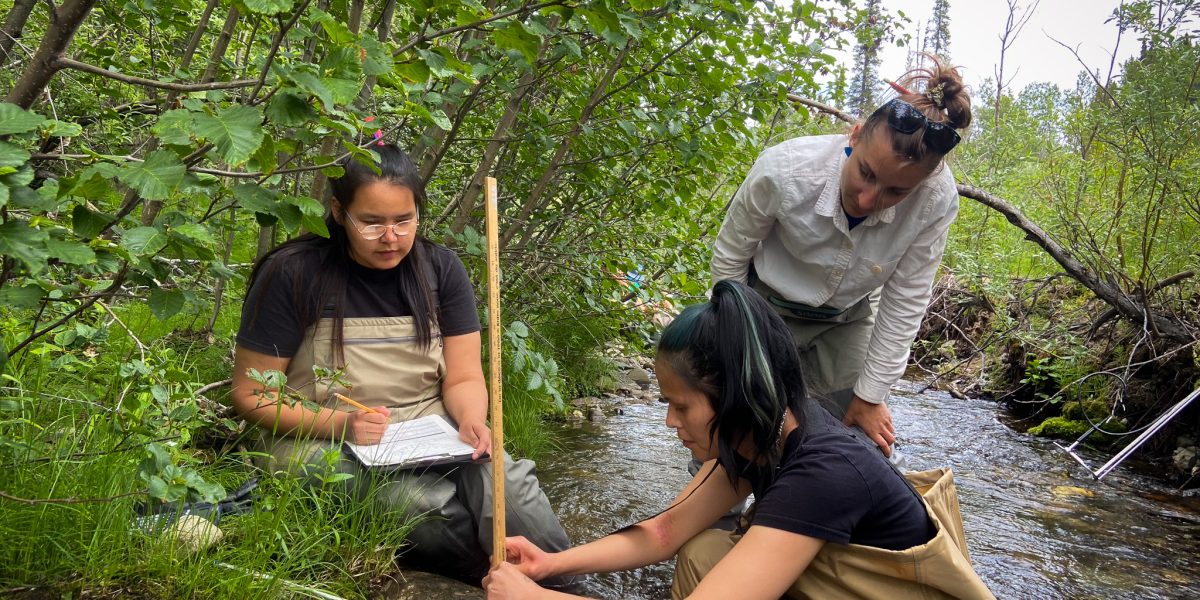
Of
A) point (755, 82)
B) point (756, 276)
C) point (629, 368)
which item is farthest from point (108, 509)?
point (629, 368)

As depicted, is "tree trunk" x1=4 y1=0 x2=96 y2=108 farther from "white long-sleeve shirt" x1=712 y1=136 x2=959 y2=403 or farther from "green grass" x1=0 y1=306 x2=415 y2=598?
"white long-sleeve shirt" x1=712 y1=136 x2=959 y2=403

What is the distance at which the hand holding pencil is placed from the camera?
7.90ft

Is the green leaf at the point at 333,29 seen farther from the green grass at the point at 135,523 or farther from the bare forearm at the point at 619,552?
the bare forearm at the point at 619,552

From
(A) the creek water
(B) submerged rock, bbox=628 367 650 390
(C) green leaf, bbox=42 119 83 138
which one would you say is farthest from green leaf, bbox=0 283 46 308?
(B) submerged rock, bbox=628 367 650 390

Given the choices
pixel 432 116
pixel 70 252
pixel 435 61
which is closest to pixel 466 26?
pixel 435 61

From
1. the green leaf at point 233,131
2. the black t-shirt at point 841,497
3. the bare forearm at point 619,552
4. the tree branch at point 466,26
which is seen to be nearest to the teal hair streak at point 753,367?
the black t-shirt at point 841,497

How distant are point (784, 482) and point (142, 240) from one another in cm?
132

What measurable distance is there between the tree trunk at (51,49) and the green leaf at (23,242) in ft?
0.95

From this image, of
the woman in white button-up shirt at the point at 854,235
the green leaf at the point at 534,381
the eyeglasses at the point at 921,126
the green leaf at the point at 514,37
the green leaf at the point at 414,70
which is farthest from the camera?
the green leaf at the point at 534,381

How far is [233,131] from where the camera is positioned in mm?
1301

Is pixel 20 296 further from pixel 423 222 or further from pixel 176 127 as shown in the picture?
pixel 423 222

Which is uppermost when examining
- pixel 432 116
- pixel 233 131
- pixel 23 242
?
pixel 432 116

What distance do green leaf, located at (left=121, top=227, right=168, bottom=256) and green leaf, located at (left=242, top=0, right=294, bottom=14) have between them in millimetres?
430

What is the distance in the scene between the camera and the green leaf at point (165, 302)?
1597 mm
